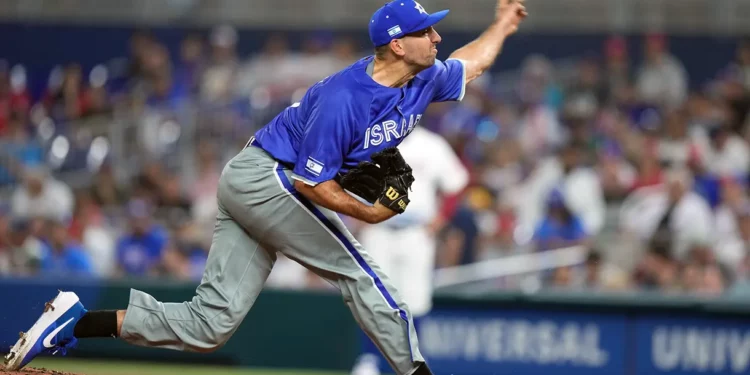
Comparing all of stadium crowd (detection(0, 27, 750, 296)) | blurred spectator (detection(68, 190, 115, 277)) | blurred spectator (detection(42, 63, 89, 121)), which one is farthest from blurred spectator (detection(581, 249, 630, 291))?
blurred spectator (detection(42, 63, 89, 121))

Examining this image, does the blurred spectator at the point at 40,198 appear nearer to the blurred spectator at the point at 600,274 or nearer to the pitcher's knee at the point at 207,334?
the blurred spectator at the point at 600,274

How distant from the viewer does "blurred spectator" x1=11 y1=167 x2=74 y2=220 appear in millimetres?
12219

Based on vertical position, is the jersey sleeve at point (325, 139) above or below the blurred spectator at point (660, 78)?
below

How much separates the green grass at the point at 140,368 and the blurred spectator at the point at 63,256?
110cm

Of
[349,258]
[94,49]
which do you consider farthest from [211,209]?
[349,258]

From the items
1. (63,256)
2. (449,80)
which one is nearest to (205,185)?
(63,256)

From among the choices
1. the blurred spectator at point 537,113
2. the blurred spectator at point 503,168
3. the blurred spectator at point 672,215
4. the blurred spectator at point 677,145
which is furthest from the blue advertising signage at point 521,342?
the blurred spectator at point 537,113

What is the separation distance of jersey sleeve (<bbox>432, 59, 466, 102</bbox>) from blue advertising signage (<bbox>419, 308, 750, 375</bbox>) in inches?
168

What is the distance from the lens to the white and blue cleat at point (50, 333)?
5.61m

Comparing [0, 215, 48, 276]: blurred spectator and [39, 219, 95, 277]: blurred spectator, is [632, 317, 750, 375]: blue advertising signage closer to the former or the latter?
[39, 219, 95, 277]: blurred spectator

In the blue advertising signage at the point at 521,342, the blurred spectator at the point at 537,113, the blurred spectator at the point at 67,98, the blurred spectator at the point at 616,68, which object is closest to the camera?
the blue advertising signage at the point at 521,342

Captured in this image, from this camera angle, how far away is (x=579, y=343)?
9859 mm

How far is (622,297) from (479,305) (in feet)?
4.17

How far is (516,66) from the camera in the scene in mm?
15273
